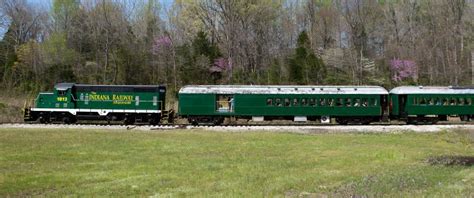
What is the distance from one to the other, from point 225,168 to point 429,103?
96.5ft

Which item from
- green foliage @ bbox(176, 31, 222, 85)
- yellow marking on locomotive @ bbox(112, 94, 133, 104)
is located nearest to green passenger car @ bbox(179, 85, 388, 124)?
yellow marking on locomotive @ bbox(112, 94, 133, 104)

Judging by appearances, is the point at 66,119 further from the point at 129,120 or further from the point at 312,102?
the point at 312,102

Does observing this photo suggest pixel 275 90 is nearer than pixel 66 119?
No

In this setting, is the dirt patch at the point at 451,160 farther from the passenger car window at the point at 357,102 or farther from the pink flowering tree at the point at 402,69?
the pink flowering tree at the point at 402,69

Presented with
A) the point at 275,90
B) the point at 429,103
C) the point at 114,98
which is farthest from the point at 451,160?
the point at 114,98

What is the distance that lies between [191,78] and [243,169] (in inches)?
1951

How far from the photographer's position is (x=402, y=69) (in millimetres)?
65375

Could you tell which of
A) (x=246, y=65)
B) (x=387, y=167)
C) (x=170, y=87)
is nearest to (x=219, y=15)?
(x=246, y=65)

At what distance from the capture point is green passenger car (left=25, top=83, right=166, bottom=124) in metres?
38.8

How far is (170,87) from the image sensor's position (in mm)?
61094

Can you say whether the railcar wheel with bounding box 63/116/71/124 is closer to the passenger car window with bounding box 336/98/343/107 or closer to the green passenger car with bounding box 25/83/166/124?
the green passenger car with bounding box 25/83/166/124

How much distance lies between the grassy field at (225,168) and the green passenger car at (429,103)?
1622 cm

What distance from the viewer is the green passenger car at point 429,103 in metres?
40.1

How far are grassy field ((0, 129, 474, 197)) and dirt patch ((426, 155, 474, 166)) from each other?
358 millimetres
